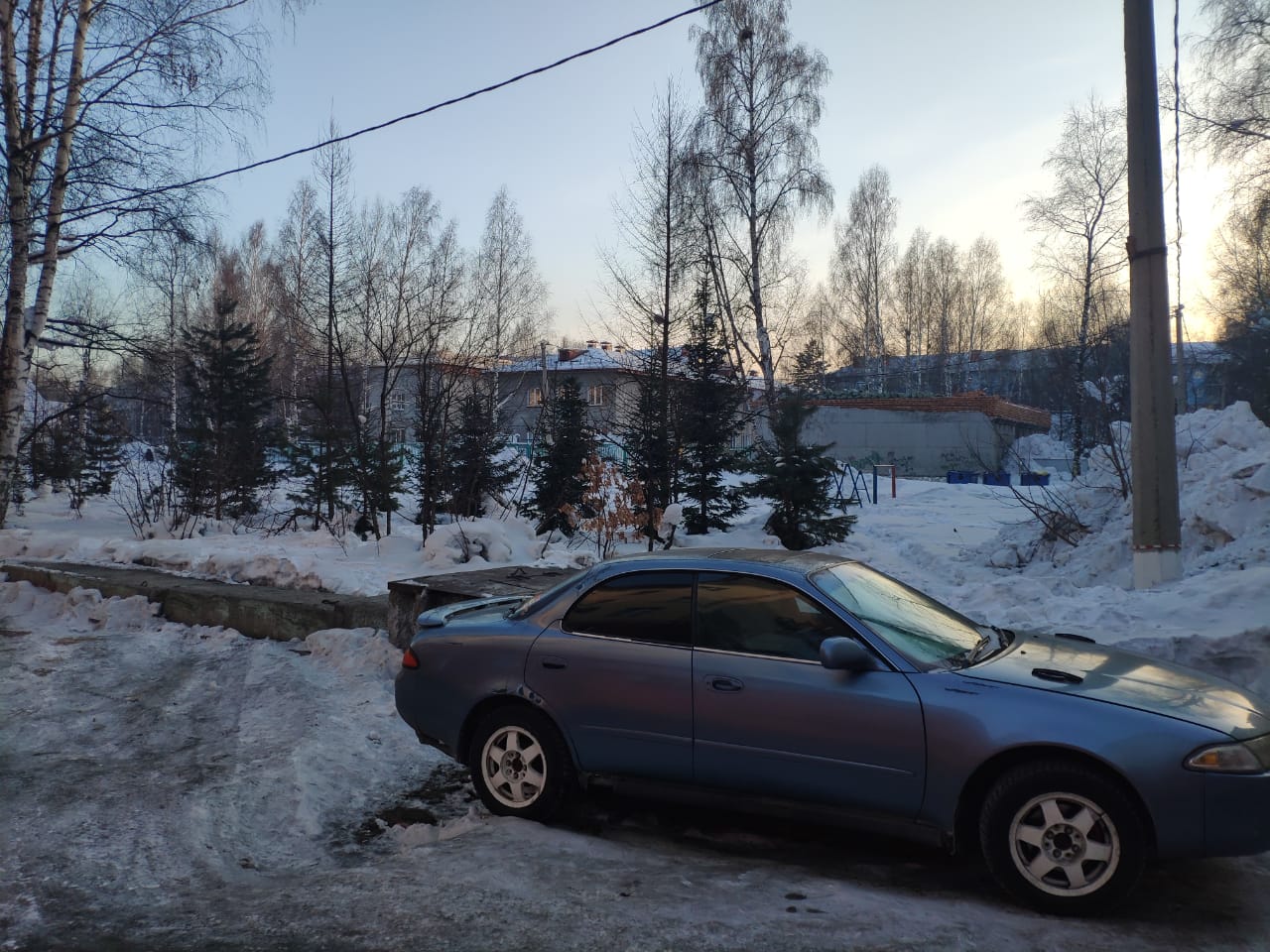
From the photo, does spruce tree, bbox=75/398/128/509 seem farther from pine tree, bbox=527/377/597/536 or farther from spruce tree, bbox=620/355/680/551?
spruce tree, bbox=620/355/680/551

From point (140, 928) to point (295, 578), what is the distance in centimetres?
637

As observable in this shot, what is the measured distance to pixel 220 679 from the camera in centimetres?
691

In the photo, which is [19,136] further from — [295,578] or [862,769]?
[862,769]

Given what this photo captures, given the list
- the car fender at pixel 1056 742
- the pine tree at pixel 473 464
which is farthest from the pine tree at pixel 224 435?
the car fender at pixel 1056 742

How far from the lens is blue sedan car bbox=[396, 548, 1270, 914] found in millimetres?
A: 3188

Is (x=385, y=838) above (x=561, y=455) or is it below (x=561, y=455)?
below

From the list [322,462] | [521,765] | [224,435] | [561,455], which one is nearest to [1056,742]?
[521,765]

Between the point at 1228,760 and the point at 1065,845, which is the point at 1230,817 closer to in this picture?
the point at 1228,760

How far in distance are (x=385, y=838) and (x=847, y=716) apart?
2227mm

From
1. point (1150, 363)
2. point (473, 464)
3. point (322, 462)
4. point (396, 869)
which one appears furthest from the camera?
point (473, 464)

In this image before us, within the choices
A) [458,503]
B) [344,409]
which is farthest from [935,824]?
[344,409]

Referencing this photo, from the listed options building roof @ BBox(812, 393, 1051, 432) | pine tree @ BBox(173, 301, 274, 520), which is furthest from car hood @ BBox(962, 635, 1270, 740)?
building roof @ BBox(812, 393, 1051, 432)

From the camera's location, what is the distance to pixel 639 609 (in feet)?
14.0

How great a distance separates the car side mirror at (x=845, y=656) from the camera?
3637 millimetres
